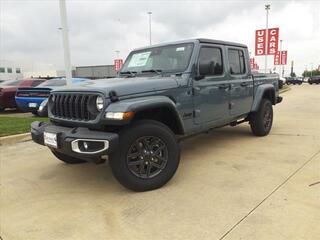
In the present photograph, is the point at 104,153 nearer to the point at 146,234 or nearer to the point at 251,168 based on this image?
the point at 146,234

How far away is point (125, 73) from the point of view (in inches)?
219

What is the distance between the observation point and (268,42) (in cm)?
2444

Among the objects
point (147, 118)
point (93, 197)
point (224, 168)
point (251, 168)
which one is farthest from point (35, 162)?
point (251, 168)

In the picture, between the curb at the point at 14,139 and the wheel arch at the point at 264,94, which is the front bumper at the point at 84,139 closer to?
the curb at the point at 14,139

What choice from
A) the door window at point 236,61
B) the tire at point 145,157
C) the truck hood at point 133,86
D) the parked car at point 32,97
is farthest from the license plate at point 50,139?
the parked car at point 32,97

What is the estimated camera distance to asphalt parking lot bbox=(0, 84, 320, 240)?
123 inches

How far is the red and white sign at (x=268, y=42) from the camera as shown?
24.3 m

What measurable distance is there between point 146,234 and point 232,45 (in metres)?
4.12

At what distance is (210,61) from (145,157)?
79.0 inches

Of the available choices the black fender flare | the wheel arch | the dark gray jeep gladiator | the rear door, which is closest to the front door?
the dark gray jeep gladiator

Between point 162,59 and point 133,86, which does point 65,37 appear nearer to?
point 162,59

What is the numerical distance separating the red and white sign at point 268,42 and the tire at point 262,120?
18.5 m

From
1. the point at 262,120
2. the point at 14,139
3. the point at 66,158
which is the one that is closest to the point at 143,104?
the point at 66,158

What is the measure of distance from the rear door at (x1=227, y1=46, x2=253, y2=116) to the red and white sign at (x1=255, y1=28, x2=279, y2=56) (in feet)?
63.1
